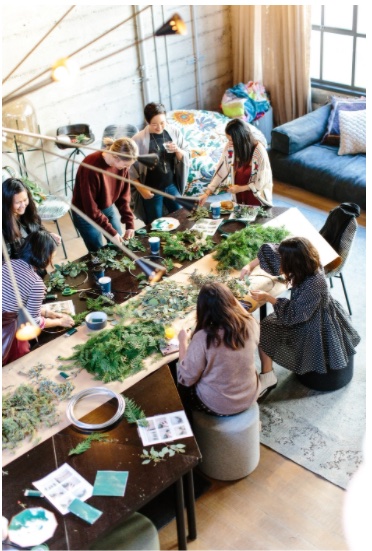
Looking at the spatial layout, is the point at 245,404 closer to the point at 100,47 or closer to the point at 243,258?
the point at 243,258

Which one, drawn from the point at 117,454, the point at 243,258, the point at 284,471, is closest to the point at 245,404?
the point at 284,471

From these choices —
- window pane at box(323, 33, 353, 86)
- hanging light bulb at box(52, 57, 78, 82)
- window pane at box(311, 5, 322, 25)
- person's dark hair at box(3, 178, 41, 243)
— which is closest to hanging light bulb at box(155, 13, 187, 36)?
hanging light bulb at box(52, 57, 78, 82)

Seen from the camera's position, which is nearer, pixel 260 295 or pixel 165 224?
pixel 260 295

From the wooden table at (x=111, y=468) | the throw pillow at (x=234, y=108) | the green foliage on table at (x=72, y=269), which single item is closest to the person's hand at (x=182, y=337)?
the wooden table at (x=111, y=468)

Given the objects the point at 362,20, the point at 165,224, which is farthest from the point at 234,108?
the point at 165,224

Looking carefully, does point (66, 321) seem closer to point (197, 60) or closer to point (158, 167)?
point (158, 167)

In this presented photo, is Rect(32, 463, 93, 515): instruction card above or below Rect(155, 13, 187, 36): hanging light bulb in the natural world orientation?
below

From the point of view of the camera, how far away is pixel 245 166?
206 inches

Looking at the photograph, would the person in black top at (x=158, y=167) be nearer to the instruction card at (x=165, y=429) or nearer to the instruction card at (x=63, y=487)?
the instruction card at (x=165, y=429)

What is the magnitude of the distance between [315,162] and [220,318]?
3.92 meters

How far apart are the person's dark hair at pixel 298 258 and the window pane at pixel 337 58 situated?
4.15 metres

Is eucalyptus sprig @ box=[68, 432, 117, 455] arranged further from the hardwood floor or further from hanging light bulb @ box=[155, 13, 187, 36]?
hanging light bulb @ box=[155, 13, 187, 36]

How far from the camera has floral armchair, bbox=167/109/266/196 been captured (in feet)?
23.0

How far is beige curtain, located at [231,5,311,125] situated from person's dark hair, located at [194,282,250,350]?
4.76 metres
